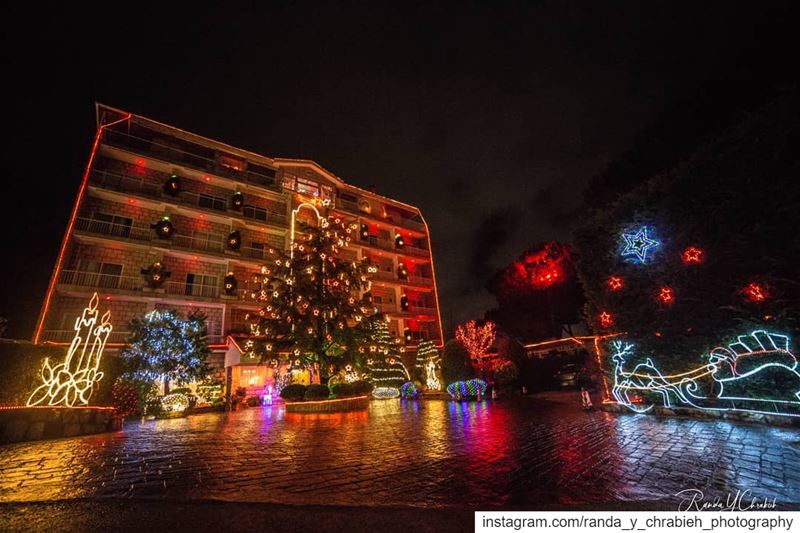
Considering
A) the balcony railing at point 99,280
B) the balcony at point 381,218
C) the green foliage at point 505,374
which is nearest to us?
the green foliage at point 505,374

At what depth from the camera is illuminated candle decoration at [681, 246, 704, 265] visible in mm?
7188

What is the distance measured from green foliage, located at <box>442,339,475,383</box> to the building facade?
11672 millimetres

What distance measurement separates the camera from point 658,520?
2576 mm

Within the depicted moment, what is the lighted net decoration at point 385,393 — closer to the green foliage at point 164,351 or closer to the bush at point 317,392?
the bush at point 317,392

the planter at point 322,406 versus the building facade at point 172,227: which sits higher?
the building facade at point 172,227

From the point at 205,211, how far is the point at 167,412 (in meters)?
13.8

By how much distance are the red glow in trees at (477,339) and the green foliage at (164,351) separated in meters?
16.4

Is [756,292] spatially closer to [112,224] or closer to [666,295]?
[666,295]

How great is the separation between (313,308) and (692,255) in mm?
13097

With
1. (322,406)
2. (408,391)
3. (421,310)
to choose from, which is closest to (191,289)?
→ (322,406)

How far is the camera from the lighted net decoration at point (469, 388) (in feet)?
50.9

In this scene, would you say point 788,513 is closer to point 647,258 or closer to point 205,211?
point 647,258

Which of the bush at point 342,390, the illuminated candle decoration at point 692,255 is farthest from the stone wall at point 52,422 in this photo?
the illuminated candle decoration at point 692,255

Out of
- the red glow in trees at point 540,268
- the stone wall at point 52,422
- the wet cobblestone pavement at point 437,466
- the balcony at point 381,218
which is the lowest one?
the wet cobblestone pavement at point 437,466
